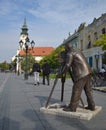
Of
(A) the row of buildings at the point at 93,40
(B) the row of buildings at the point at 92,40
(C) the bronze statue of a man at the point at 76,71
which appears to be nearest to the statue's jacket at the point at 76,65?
(C) the bronze statue of a man at the point at 76,71

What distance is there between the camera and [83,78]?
944 cm

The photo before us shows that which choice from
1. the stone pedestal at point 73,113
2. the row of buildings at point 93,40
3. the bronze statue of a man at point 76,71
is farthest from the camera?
the row of buildings at point 93,40

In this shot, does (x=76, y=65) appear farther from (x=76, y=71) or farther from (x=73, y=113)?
(x=73, y=113)

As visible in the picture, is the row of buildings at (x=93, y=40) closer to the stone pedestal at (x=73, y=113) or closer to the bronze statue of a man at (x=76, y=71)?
the stone pedestal at (x=73, y=113)

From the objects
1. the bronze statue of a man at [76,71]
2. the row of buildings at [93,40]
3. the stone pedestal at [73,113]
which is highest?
the row of buildings at [93,40]

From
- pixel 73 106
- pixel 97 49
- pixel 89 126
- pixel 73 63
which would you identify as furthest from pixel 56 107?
pixel 97 49

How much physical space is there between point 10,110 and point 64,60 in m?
2.31

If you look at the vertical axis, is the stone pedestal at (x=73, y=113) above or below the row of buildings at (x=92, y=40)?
below

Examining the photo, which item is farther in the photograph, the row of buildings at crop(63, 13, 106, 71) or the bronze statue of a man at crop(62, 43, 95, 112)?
the row of buildings at crop(63, 13, 106, 71)

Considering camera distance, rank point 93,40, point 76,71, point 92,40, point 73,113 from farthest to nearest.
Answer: point 92,40, point 93,40, point 76,71, point 73,113

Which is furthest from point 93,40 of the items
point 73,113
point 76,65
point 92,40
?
point 73,113

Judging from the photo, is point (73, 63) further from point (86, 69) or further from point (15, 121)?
point (15, 121)

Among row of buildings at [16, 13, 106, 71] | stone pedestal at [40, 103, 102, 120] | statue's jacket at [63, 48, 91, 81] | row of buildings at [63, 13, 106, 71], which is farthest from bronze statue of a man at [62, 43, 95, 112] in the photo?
row of buildings at [63, 13, 106, 71]

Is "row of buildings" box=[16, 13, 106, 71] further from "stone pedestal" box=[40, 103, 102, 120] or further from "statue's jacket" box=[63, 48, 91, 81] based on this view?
"statue's jacket" box=[63, 48, 91, 81]
